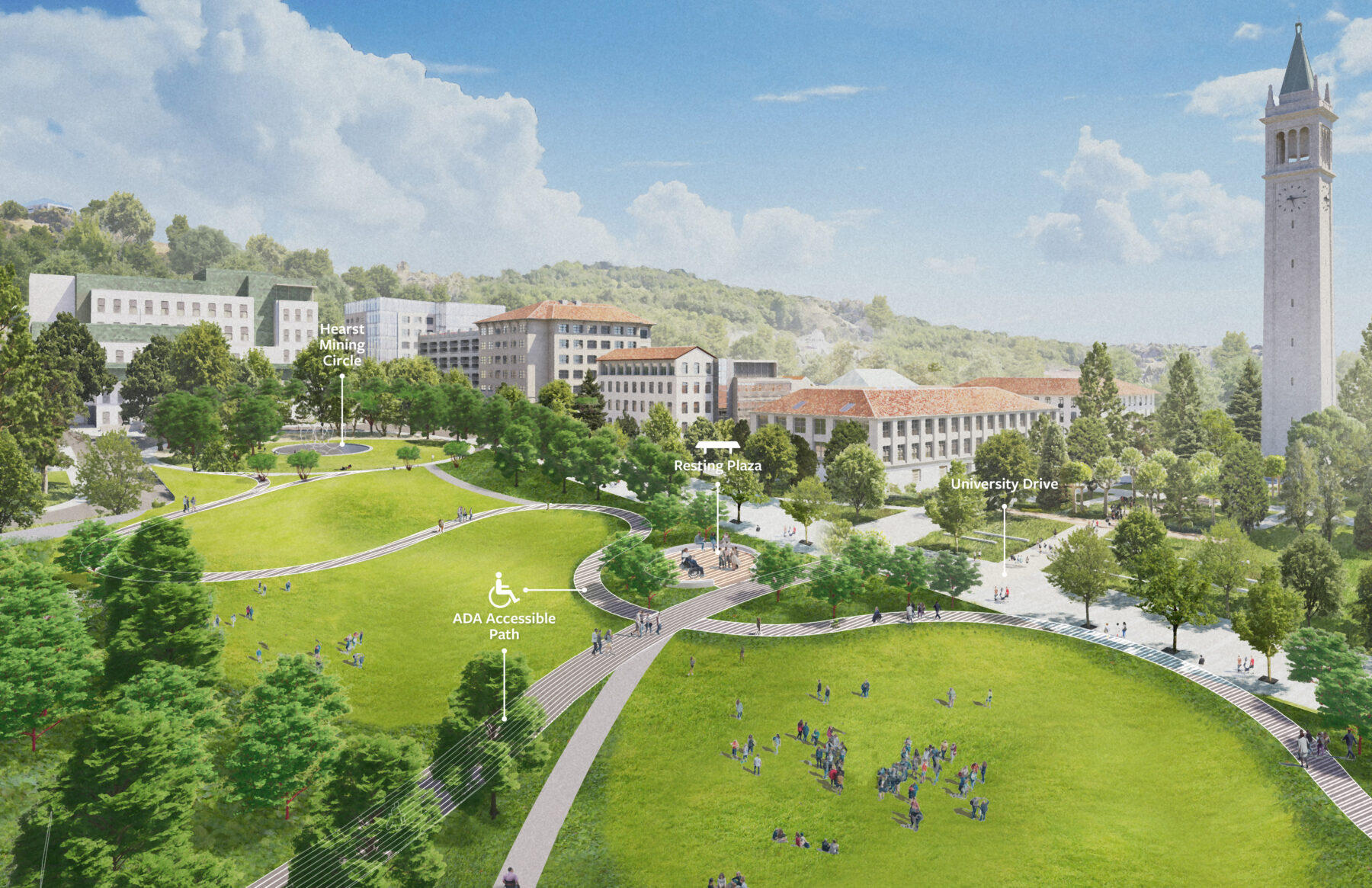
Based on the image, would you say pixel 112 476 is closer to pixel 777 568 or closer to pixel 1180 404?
pixel 777 568

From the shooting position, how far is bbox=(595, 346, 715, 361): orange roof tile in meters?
141

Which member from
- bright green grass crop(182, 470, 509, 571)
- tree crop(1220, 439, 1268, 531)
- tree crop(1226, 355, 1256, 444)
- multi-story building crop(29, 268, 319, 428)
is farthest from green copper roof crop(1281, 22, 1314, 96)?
multi-story building crop(29, 268, 319, 428)

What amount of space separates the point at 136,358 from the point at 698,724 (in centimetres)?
10516

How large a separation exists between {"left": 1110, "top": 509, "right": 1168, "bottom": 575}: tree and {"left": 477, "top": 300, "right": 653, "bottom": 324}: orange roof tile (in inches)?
4234

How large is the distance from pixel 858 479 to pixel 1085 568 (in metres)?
29.5

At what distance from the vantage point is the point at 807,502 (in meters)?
87.9

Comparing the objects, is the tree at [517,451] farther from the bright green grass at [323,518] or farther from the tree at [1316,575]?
the tree at [1316,575]

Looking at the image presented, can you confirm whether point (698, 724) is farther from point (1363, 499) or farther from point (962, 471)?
point (1363, 499)

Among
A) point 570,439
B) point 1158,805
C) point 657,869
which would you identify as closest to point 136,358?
point 570,439

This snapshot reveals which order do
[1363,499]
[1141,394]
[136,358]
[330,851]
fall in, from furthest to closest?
[1141,394]
[136,358]
[1363,499]
[330,851]

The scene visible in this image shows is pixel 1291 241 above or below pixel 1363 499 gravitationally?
above

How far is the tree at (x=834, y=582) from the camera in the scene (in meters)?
70.4

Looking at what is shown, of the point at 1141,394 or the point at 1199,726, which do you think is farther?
the point at 1141,394

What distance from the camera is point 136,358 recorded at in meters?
122
